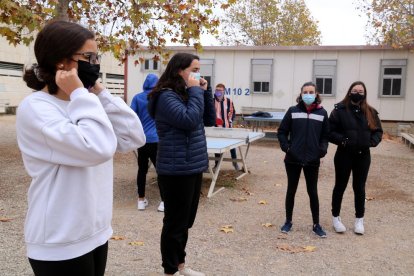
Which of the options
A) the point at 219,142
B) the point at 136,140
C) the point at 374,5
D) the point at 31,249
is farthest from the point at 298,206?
the point at 374,5

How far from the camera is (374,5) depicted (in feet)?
58.1

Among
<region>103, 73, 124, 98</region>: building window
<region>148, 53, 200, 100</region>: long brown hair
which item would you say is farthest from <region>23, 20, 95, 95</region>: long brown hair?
<region>103, 73, 124, 98</region>: building window

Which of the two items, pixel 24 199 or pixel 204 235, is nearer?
pixel 204 235

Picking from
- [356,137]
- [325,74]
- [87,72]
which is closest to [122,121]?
[87,72]

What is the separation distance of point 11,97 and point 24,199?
20178 mm

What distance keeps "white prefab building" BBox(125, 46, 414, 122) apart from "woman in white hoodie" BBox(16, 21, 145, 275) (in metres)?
15.9

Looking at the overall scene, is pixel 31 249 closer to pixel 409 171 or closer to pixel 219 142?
pixel 219 142

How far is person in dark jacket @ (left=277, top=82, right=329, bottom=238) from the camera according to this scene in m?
4.98

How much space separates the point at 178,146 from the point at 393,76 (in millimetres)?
16146

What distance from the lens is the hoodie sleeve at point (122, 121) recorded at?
2.10 meters

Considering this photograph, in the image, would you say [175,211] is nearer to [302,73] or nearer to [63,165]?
[63,165]

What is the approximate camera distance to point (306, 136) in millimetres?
5000

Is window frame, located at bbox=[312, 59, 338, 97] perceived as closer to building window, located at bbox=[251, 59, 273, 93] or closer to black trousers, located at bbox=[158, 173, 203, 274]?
building window, located at bbox=[251, 59, 273, 93]

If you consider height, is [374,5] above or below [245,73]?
above
